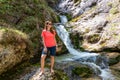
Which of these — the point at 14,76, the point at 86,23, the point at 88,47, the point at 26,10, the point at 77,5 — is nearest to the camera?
the point at 14,76

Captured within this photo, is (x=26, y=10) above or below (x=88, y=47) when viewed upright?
above

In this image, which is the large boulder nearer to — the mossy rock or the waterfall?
the waterfall

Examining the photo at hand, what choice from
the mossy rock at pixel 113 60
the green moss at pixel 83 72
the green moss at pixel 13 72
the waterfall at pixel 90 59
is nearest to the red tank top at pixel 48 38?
the green moss at pixel 13 72

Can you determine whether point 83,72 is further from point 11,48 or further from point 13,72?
point 11,48

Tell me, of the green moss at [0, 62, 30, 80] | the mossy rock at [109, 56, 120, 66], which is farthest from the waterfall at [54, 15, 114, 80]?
the green moss at [0, 62, 30, 80]

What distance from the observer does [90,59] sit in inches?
617

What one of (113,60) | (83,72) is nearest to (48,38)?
(83,72)

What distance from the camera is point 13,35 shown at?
11625mm

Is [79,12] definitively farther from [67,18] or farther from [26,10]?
[26,10]

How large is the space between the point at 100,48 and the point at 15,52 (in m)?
8.05

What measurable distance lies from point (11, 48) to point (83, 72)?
432 centimetres

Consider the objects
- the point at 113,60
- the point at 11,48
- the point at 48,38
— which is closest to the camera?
the point at 48,38

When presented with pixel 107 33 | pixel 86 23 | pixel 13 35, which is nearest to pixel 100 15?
pixel 86 23

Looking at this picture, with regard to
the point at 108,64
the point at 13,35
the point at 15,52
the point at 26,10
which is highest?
the point at 26,10
